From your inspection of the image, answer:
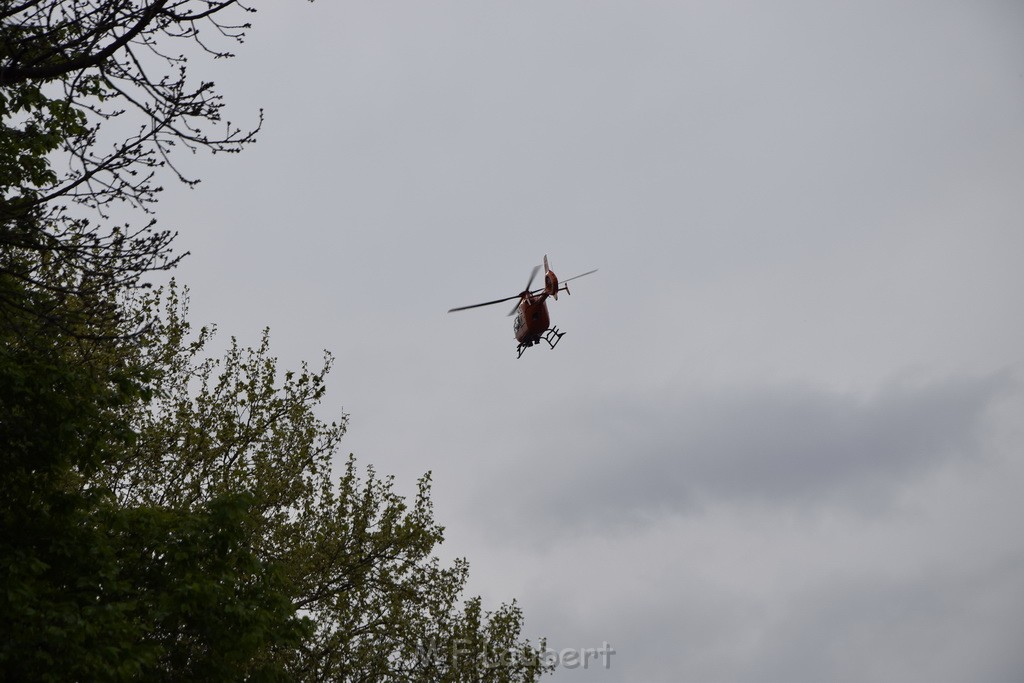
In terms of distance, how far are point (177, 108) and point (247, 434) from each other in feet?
42.1

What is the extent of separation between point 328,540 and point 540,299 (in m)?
15.1

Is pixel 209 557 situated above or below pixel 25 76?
below

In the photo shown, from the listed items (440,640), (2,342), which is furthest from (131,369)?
(440,640)

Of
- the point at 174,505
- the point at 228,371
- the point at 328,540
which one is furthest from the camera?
the point at 228,371

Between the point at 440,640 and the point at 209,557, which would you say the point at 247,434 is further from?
the point at 209,557

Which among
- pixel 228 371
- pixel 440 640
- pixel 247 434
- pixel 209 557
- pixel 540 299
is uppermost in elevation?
pixel 540 299

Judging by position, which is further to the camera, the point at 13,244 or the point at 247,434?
the point at 247,434

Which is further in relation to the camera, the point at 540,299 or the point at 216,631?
the point at 540,299

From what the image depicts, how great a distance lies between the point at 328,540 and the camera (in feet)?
73.3

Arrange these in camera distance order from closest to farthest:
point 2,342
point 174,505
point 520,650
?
1. point 2,342
2. point 174,505
3. point 520,650

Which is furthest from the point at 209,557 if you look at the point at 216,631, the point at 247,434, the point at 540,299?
the point at 540,299

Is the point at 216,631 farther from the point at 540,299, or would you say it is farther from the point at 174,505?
the point at 540,299

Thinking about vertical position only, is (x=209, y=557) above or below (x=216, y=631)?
above

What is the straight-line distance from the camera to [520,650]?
27.0m
